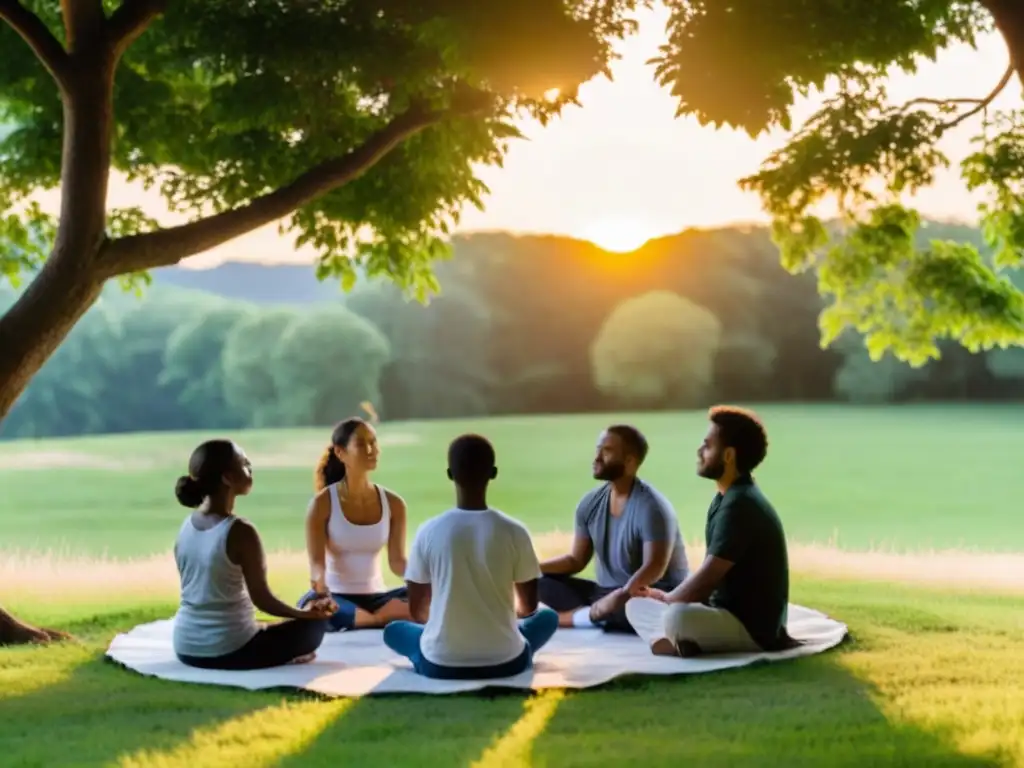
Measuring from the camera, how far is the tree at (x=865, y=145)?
18.2 ft

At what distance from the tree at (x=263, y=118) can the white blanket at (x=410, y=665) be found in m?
1.59

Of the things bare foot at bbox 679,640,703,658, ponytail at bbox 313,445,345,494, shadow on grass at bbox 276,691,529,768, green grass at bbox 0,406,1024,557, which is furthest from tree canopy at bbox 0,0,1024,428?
green grass at bbox 0,406,1024,557

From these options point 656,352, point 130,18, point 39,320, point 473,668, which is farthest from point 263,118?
point 656,352

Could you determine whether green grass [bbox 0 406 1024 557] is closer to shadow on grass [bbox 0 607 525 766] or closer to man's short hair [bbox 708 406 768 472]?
man's short hair [bbox 708 406 768 472]

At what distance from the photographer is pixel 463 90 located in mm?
6570

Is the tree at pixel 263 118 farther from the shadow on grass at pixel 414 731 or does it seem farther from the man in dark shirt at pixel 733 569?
the shadow on grass at pixel 414 731

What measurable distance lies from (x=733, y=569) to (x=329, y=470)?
2.25 m

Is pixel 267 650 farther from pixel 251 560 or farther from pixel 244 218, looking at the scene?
pixel 244 218

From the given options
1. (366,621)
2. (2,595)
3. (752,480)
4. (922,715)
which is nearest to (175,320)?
(2,595)

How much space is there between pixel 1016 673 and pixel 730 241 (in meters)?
11.0

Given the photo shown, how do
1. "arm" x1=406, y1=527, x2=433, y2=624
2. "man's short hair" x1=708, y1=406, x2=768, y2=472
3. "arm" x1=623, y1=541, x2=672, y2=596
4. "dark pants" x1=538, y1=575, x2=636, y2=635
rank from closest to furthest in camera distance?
"arm" x1=406, y1=527, x2=433, y2=624
"man's short hair" x1=708, y1=406, x2=768, y2=472
"arm" x1=623, y1=541, x2=672, y2=596
"dark pants" x1=538, y1=575, x2=636, y2=635

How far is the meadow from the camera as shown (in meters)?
3.98

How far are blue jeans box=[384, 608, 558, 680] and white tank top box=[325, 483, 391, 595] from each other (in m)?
1.04

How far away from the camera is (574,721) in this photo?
426cm
